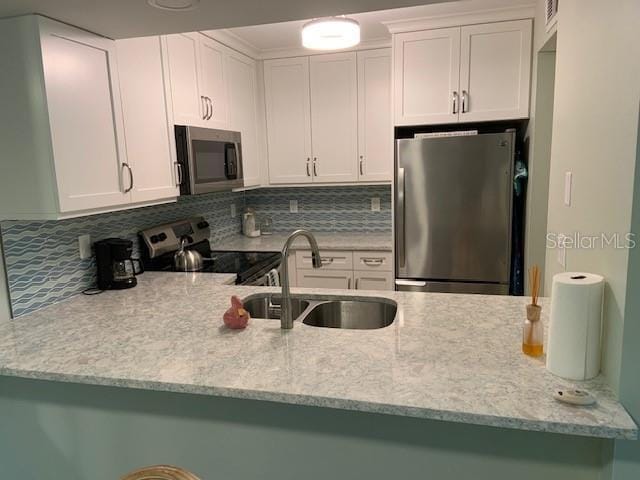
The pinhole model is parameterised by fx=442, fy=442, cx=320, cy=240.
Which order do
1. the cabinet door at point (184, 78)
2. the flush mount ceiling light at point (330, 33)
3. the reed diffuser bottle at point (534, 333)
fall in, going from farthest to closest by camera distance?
1. the cabinet door at point (184, 78)
2. the flush mount ceiling light at point (330, 33)
3. the reed diffuser bottle at point (534, 333)

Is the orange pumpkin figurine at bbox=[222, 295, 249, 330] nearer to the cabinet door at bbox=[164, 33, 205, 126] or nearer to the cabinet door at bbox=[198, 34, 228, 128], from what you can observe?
the cabinet door at bbox=[164, 33, 205, 126]

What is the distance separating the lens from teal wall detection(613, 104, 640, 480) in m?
0.99

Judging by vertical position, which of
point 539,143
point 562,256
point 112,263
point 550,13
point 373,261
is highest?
point 550,13

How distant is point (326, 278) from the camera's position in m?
3.50

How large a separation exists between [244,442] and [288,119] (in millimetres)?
2862

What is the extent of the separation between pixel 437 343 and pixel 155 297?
132 cm

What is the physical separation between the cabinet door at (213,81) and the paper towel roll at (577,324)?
7.66 ft

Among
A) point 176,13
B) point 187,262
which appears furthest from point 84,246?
point 176,13

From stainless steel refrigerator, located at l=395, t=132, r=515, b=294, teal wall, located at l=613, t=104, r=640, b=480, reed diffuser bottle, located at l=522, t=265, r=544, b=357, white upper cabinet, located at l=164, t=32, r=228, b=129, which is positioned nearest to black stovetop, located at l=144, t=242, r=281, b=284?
white upper cabinet, located at l=164, t=32, r=228, b=129

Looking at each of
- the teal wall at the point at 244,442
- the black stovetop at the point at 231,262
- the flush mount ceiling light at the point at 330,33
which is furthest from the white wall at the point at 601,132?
the black stovetop at the point at 231,262

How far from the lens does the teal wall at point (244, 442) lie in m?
1.18

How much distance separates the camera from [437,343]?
1.46m

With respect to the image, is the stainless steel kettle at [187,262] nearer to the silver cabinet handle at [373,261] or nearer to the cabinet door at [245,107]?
the cabinet door at [245,107]

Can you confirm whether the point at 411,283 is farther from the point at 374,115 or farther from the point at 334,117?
the point at 334,117
